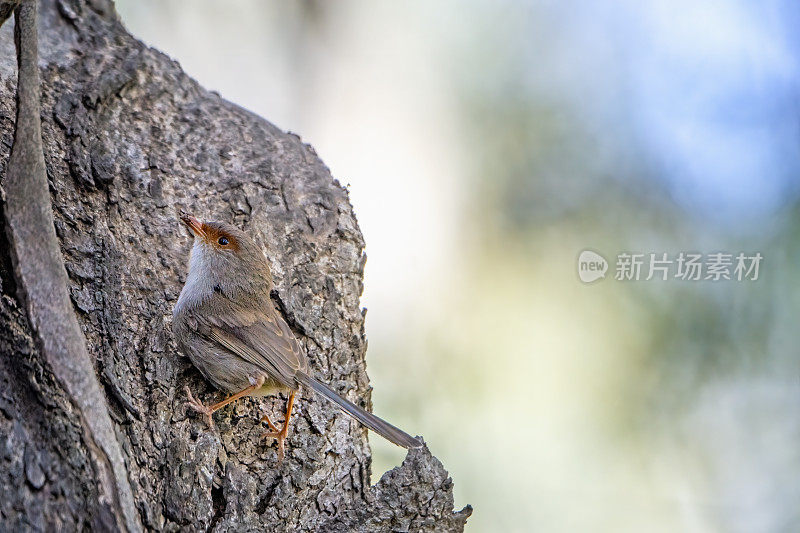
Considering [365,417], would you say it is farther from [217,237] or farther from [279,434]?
[217,237]

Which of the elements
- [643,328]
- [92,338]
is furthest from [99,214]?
[643,328]

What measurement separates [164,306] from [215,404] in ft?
1.73

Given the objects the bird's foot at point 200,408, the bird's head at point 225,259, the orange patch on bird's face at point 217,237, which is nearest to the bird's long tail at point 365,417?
the bird's foot at point 200,408

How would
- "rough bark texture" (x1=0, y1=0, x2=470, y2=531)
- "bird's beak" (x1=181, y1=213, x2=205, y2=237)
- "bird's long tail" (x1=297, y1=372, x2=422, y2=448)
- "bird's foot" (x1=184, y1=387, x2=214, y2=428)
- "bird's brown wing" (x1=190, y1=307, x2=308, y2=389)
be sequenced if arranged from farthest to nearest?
"bird's beak" (x1=181, y1=213, x2=205, y2=237) → "bird's brown wing" (x1=190, y1=307, x2=308, y2=389) → "bird's long tail" (x1=297, y1=372, x2=422, y2=448) → "bird's foot" (x1=184, y1=387, x2=214, y2=428) → "rough bark texture" (x1=0, y1=0, x2=470, y2=531)

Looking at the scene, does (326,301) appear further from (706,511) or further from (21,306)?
(706,511)

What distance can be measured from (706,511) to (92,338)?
16.9 ft

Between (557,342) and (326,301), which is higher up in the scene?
(557,342)

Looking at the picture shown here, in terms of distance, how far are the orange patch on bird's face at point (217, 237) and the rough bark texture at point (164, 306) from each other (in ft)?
0.46

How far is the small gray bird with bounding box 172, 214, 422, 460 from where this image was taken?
3.29 m

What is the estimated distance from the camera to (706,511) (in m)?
6.19

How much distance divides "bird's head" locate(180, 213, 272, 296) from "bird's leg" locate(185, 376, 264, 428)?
54 cm

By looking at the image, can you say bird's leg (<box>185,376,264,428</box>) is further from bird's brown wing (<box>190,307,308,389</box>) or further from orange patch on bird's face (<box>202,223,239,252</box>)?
orange patch on bird's face (<box>202,223,239,252</box>)

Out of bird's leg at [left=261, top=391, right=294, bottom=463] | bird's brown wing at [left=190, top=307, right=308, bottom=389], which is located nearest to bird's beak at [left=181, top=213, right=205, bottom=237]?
bird's brown wing at [left=190, top=307, right=308, bottom=389]

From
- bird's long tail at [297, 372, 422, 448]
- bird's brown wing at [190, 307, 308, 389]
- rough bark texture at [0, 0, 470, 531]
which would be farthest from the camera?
bird's brown wing at [190, 307, 308, 389]
